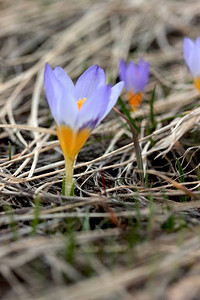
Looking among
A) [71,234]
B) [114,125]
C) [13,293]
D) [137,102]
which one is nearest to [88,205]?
[71,234]

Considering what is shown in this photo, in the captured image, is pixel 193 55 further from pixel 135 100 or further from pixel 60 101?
pixel 60 101

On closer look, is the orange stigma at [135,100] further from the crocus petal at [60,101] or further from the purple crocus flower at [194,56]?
the crocus petal at [60,101]

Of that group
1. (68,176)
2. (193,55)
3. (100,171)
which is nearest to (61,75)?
(68,176)

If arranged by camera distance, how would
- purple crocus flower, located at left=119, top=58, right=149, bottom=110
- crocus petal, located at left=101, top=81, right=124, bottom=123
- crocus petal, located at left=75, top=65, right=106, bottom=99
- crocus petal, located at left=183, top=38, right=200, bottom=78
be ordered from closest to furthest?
crocus petal, located at left=101, top=81, right=124, bottom=123 → crocus petal, located at left=75, top=65, right=106, bottom=99 → crocus petal, located at left=183, top=38, right=200, bottom=78 → purple crocus flower, located at left=119, top=58, right=149, bottom=110

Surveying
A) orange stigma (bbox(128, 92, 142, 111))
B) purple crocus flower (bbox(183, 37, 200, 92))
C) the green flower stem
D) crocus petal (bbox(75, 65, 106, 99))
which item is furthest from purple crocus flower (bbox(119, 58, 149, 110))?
the green flower stem

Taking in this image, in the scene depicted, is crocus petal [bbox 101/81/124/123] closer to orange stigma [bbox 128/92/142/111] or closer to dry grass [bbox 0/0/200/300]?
dry grass [bbox 0/0/200/300]

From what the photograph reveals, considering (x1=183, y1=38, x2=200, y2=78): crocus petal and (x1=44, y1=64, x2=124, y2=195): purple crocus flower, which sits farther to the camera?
(x1=183, y1=38, x2=200, y2=78): crocus petal
